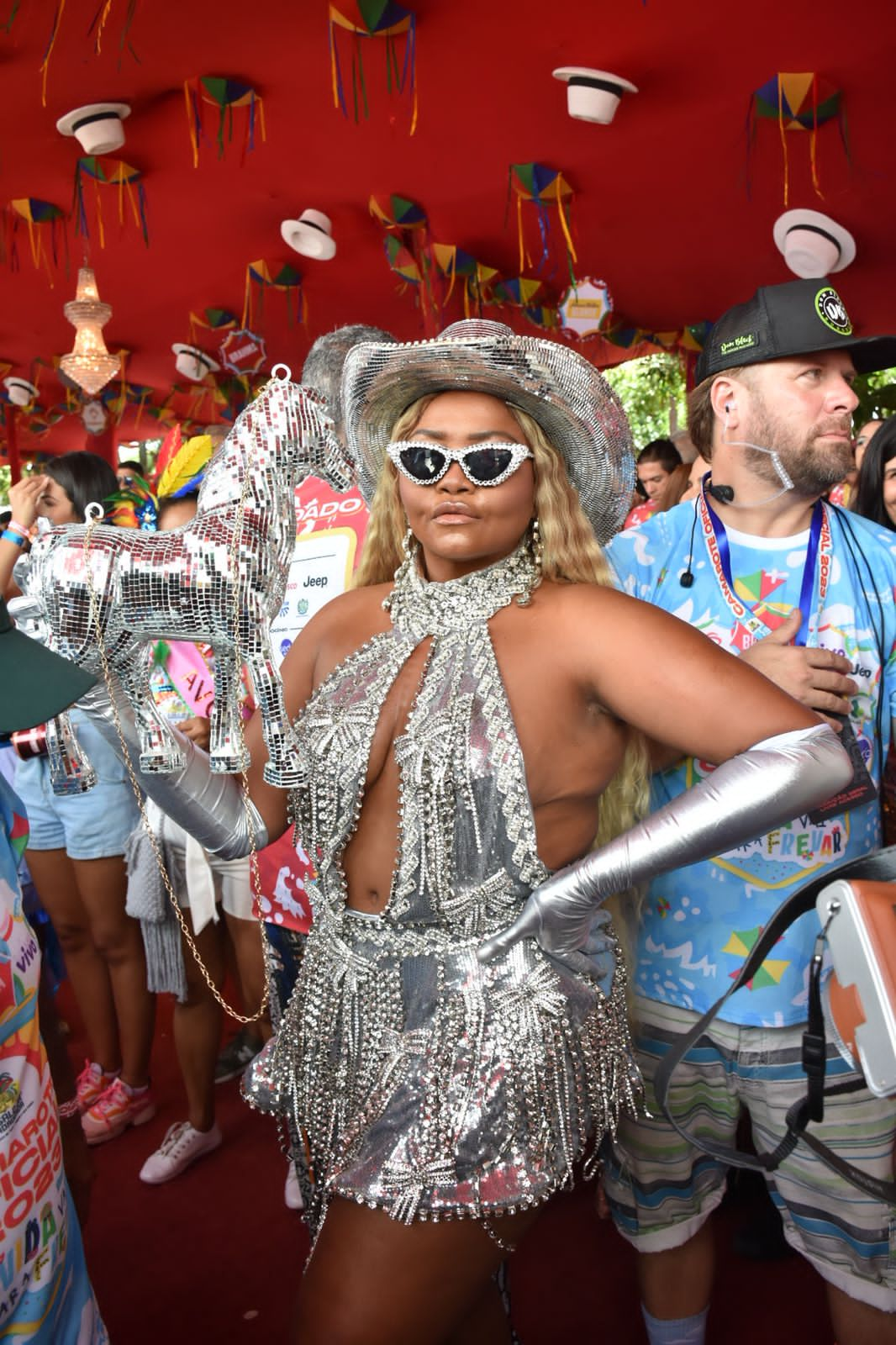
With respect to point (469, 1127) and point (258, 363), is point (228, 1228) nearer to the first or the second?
point (469, 1127)

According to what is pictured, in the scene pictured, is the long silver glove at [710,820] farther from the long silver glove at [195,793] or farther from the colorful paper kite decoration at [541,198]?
the colorful paper kite decoration at [541,198]

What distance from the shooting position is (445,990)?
4.59 ft

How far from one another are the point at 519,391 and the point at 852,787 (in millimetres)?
866

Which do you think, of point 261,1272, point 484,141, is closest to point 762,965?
point 261,1272

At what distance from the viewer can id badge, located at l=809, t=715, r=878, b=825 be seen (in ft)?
5.38

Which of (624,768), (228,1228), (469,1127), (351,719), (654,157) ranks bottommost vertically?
(228,1228)

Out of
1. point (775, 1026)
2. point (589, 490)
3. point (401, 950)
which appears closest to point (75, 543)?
point (401, 950)

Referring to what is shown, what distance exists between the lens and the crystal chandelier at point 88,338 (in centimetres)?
638

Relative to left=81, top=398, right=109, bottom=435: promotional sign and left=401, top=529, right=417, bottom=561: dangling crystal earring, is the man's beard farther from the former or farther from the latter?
left=81, top=398, right=109, bottom=435: promotional sign

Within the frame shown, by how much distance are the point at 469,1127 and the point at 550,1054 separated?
147 mm

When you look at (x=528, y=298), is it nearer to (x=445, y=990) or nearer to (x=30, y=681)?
(x=445, y=990)

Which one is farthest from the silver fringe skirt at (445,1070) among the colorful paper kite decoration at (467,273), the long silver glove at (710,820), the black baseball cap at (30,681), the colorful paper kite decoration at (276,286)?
the colorful paper kite decoration at (276,286)

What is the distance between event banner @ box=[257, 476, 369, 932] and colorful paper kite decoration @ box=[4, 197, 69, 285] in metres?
4.96

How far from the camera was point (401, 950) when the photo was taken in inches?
56.7
